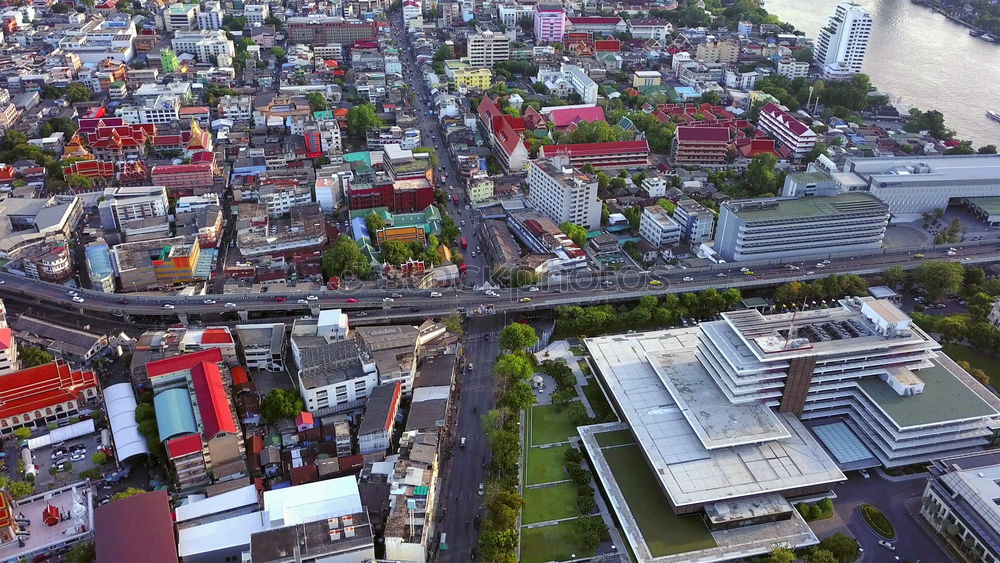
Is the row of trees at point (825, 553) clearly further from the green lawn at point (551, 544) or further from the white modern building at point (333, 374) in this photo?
the white modern building at point (333, 374)

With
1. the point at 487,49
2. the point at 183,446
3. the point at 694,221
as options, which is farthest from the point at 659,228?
the point at 487,49

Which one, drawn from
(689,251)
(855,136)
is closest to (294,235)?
(689,251)

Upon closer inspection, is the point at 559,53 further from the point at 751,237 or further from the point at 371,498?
the point at 371,498

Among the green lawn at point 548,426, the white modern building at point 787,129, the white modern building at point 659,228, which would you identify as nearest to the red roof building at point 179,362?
the green lawn at point 548,426

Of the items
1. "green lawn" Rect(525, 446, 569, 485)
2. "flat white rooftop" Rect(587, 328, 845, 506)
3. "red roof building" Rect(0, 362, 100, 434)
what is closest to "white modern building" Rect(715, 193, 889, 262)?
"flat white rooftop" Rect(587, 328, 845, 506)

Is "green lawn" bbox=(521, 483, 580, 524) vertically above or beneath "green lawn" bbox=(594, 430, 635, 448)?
beneath

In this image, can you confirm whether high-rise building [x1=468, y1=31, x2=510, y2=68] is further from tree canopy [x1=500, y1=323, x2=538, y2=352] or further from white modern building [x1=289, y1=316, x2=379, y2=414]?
white modern building [x1=289, y1=316, x2=379, y2=414]

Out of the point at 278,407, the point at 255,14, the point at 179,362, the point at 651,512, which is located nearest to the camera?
the point at 651,512

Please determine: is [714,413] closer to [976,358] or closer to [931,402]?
[931,402]
